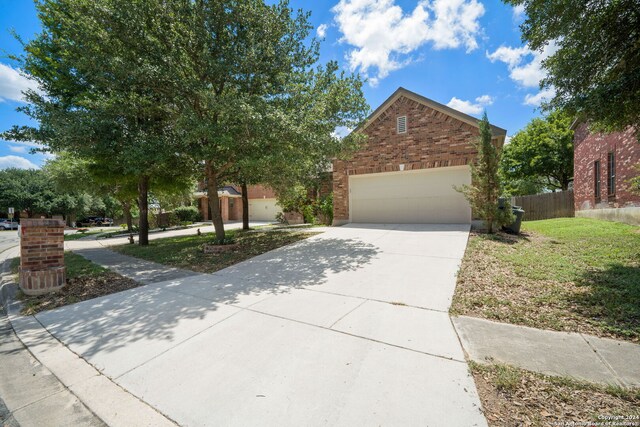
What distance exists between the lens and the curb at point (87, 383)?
2109 millimetres

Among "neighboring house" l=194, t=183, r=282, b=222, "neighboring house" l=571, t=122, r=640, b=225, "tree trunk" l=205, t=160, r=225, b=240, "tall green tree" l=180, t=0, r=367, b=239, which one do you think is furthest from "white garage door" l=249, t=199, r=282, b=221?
"neighboring house" l=571, t=122, r=640, b=225

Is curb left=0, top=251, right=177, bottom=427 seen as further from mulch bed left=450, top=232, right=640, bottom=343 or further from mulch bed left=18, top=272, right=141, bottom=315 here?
mulch bed left=450, top=232, right=640, bottom=343

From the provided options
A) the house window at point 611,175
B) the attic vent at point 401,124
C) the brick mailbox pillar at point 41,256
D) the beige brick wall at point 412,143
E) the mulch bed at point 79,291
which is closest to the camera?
the mulch bed at point 79,291

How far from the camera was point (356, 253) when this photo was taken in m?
7.35

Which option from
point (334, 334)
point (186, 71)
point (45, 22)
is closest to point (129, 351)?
point (334, 334)

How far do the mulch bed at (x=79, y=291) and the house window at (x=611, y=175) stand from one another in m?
17.4

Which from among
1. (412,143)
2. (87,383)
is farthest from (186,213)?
(87,383)

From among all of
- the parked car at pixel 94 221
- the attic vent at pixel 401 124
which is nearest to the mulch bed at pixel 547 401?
the attic vent at pixel 401 124

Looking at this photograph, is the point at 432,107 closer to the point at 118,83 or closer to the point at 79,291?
the point at 118,83

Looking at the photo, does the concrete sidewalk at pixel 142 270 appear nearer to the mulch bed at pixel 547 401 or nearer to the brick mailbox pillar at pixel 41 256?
the brick mailbox pillar at pixel 41 256

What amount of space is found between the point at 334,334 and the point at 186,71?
7895mm

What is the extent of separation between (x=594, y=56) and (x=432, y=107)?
6446mm

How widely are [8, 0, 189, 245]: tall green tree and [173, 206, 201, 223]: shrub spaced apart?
1791cm

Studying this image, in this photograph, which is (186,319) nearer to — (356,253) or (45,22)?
(356,253)
